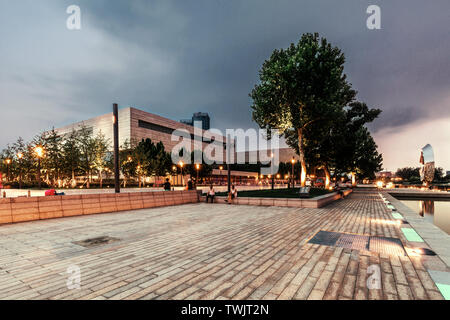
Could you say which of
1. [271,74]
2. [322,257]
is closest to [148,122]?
[271,74]

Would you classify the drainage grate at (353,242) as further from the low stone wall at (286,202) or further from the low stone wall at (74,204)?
the low stone wall at (74,204)

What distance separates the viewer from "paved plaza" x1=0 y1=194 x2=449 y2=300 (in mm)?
3039

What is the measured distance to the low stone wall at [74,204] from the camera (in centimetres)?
802

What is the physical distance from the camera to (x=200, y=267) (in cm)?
396

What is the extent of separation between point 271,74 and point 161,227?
62.7ft

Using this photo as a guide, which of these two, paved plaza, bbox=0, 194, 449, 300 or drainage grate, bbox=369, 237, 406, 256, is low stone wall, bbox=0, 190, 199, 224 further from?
drainage grate, bbox=369, 237, 406, 256

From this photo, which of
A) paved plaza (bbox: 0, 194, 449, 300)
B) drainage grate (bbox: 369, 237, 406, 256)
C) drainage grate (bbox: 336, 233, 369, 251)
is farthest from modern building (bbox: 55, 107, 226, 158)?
drainage grate (bbox: 369, 237, 406, 256)

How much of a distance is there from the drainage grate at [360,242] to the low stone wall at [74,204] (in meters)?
10.3

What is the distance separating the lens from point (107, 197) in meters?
11.1

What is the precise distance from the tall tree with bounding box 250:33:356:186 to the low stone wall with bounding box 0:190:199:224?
14752 millimetres

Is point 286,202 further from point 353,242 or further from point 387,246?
point 387,246

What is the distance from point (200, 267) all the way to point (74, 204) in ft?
29.5

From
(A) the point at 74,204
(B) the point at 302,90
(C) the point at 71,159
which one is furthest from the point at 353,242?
(C) the point at 71,159
